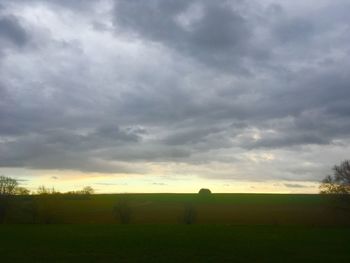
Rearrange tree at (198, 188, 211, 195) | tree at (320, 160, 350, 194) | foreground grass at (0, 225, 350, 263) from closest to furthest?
foreground grass at (0, 225, 350, 263) → tree at (320, 160, 350, 194) → tree at (198, 188, 211, 195)

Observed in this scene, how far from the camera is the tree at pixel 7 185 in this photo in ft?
342

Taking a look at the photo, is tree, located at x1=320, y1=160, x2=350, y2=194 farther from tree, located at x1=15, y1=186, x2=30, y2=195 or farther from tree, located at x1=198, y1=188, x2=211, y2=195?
tree, located at x1=198, y1=188, x2=211, y2=195

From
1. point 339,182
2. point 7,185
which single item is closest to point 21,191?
point 7,185

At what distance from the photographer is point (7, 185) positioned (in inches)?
4203

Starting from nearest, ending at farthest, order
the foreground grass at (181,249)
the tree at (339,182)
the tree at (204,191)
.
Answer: the foreground grass at (181,249)
the tree at (339,182)
the tree at (204,191)

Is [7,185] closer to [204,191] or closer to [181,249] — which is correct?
[181,249]

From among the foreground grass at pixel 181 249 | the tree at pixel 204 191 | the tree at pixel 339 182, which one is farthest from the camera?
the tree at pixel 204 191

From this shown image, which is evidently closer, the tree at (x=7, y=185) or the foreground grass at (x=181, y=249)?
the foreground grass at (x=181, y=249)

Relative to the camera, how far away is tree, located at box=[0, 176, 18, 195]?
10419cm

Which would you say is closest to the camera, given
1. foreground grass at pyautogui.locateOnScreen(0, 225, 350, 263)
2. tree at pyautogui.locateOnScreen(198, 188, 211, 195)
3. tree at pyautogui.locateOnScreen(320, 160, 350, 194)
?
foreground grass at pyautogui.locateOnScreen(0, 225, 350, 263)

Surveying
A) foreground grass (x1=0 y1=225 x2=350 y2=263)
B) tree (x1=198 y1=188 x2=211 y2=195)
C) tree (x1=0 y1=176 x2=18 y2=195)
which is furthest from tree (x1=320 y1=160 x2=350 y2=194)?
tree (x1=198 y1=188 x2=211 y2=195)

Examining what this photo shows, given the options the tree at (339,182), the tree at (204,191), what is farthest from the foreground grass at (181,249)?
the tree at (204,191)

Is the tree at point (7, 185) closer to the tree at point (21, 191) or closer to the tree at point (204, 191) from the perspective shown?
the tree at point (21, 191)

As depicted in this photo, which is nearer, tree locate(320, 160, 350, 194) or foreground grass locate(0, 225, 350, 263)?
foreground grass locate(0, 225, 350, 263)
